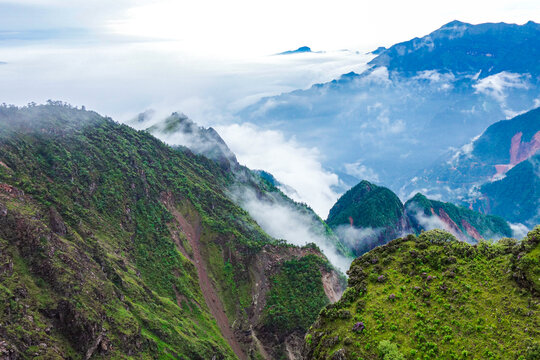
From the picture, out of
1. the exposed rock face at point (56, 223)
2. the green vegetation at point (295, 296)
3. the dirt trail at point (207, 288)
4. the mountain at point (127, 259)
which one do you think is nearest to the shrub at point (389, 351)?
the mountain at point (127, 259)

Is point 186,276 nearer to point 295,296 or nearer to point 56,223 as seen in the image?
point 295,296

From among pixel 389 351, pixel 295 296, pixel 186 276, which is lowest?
pixel 295 296

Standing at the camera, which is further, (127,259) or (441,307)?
(127,259)

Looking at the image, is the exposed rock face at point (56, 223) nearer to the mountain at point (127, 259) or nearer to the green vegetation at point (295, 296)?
the mountain at point (127, 259)

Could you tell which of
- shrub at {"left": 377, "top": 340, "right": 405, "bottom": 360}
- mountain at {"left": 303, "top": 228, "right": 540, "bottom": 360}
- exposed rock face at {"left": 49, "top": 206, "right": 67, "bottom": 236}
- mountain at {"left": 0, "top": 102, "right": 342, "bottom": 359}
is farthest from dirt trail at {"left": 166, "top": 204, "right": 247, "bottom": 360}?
shrub at {"left": 377, "top": 340, "right": 405, "bottom": 360}

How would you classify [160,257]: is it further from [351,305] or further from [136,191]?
[351,305]

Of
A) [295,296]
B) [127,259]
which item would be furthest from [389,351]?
[127,259]

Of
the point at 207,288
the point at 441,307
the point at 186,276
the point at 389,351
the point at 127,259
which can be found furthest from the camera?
the point at 207,288

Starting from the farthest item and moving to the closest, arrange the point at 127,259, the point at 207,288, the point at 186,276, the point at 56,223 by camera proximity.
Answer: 1. the point at 207,288
2. the point at 186,276
3. the point at 127,259
4. the point at 56,223

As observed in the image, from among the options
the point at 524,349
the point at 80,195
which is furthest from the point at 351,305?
the point at 80,195
